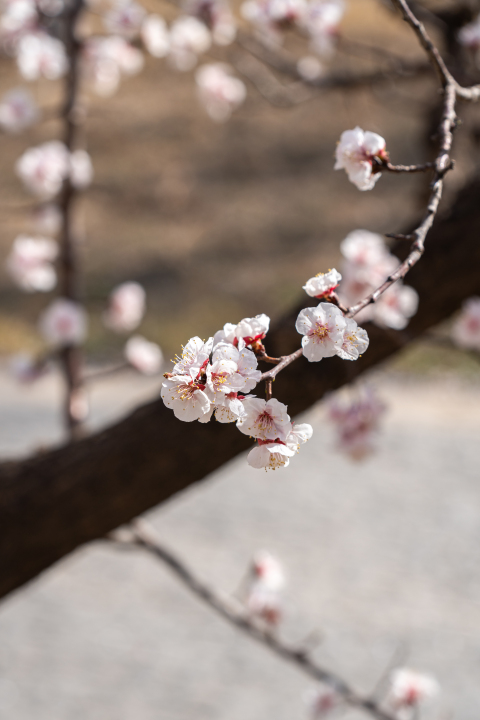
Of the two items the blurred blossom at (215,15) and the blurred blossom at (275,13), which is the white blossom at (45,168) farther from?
the blurred blossom at (275,13)

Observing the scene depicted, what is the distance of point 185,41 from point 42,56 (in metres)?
0.49

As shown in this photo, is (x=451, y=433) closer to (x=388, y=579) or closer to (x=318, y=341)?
(x=388, y=579)

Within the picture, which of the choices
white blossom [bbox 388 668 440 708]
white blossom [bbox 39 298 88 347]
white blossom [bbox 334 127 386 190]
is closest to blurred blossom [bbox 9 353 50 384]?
white blossom [bbox 39 298 88 347]

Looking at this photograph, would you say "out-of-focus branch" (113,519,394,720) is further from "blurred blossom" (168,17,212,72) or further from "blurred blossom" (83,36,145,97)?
"blurred blossom" (168,17,212,72)

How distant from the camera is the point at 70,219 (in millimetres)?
2094

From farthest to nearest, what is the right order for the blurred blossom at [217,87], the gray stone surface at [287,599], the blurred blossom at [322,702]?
1. the blurred blossom at [217,87]
2. the gray stone surface at [287,599]
3. the blurred blossom at [322,702]

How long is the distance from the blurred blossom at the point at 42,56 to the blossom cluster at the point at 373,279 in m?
1.17

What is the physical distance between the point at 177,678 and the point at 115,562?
3.39ft

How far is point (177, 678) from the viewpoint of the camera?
3006 mm

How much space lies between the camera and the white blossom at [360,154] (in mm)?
757

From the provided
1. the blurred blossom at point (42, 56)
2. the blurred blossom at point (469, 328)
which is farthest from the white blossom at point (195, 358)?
the blurred blossom at point (42, 56)

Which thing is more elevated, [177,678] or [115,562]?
[177,678]

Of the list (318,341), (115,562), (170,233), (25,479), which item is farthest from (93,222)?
(318,341)

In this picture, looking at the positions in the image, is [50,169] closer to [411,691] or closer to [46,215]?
[46,215]
